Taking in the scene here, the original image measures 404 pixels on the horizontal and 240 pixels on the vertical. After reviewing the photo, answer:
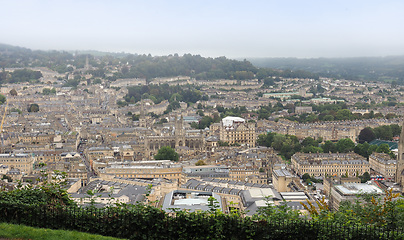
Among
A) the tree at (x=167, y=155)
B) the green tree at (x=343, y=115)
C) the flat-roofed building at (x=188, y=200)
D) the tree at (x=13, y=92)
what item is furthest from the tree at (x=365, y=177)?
the tree at (x=13, y=92)

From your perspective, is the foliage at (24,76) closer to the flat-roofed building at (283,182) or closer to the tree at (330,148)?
the tree at (330,148)

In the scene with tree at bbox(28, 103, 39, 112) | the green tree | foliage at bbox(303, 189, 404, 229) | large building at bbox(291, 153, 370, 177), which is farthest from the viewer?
tree at bbox(28, 103, 39, 112)

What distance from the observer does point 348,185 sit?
29.6 m

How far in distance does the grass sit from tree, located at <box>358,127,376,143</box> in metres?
45.3

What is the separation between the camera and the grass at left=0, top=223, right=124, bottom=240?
9.95 meters

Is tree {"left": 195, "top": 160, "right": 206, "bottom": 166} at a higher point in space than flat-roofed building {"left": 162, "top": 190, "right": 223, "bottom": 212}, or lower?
lower

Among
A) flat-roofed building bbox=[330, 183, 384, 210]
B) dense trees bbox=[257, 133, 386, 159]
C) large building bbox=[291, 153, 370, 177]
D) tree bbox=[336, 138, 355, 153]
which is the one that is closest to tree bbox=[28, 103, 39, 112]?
dense trees bbox=[257, 133, 386, 159]

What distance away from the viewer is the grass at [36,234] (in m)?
9.95

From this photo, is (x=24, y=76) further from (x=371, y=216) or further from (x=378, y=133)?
(x=371, y=216)

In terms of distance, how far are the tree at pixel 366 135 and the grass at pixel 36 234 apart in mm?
45331

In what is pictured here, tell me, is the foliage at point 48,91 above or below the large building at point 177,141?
above

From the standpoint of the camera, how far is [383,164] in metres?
37.4

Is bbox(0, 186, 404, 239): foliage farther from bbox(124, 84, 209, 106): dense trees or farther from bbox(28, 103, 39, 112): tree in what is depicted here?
bbox(124, 84, 209, 106): dense trees

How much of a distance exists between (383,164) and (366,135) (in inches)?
598
